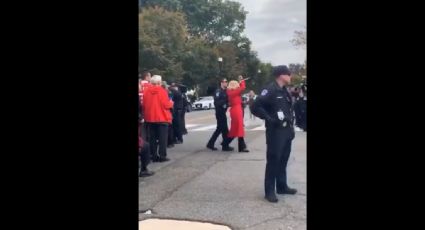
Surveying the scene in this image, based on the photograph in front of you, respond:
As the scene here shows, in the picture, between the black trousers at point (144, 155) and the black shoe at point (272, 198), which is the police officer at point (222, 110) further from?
the black shoe at point (272, 198)

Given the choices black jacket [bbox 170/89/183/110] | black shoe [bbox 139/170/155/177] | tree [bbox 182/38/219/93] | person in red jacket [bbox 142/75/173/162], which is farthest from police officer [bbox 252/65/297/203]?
tree [bbox 182/38/219/93]

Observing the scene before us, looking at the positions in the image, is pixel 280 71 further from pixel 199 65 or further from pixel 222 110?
pixel 199 65

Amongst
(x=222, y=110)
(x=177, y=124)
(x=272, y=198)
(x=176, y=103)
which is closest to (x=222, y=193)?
(x=272, y=198)

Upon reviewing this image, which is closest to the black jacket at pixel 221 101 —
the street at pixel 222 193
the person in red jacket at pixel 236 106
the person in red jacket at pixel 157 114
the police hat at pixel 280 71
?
the person in red jacket at pixel 236 106

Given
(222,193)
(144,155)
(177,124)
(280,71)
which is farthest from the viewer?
(177,124)

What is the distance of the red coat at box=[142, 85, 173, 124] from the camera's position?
6883 mm

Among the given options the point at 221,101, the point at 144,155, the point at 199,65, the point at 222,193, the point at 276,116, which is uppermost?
the point at 199,65

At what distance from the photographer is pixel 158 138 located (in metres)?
7.59

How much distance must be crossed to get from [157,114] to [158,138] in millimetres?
573

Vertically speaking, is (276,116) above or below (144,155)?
above

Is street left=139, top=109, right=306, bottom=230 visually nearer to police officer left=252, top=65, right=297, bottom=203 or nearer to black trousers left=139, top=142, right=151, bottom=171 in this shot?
black trousers left=139, top=142, right=151, bottom=171
